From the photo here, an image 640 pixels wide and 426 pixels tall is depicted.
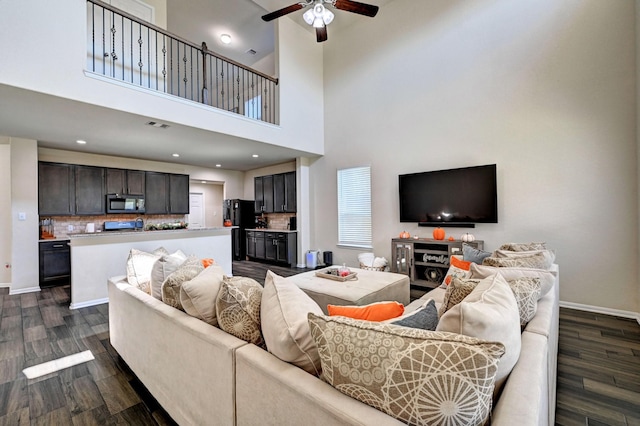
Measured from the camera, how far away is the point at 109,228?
233 inches

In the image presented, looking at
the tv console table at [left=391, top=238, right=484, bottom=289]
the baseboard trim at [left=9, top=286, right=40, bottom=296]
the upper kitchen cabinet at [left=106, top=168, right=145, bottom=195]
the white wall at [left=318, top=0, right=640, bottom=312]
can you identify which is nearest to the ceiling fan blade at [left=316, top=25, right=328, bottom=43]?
the white wall at [left=318, top=0, right=640, bottom=312]

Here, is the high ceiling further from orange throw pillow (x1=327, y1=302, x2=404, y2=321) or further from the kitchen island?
orange throw pillow (x1=327, y1=302, x2=404, y2=321)

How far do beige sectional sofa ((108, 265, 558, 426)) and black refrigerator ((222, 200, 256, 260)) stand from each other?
223 inches

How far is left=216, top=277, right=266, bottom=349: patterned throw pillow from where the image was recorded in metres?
1.24

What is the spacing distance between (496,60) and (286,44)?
3.71 m

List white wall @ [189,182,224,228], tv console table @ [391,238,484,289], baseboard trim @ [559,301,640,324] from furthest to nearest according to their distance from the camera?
white wall @ [189,182,224,228]
tv console table @ [391,238,484,289]
baseboard trim @ [559,301,640,324]

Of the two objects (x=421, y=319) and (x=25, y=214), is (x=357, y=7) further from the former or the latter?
(x=25, y=214)

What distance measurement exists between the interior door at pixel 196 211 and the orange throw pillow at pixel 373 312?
847 cm

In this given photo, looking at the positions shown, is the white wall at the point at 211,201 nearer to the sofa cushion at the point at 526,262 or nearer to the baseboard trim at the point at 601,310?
the sofa cushion at the point at 526,262

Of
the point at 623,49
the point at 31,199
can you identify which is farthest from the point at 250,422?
the point at 31,199

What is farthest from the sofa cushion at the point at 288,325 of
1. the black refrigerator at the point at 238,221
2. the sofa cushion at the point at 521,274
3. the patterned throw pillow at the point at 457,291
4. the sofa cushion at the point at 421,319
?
the black refrigerator at the point at 238,221

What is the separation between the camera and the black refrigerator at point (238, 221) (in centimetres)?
767

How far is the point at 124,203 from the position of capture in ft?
19.7

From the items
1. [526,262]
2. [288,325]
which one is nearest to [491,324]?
[288,325]
